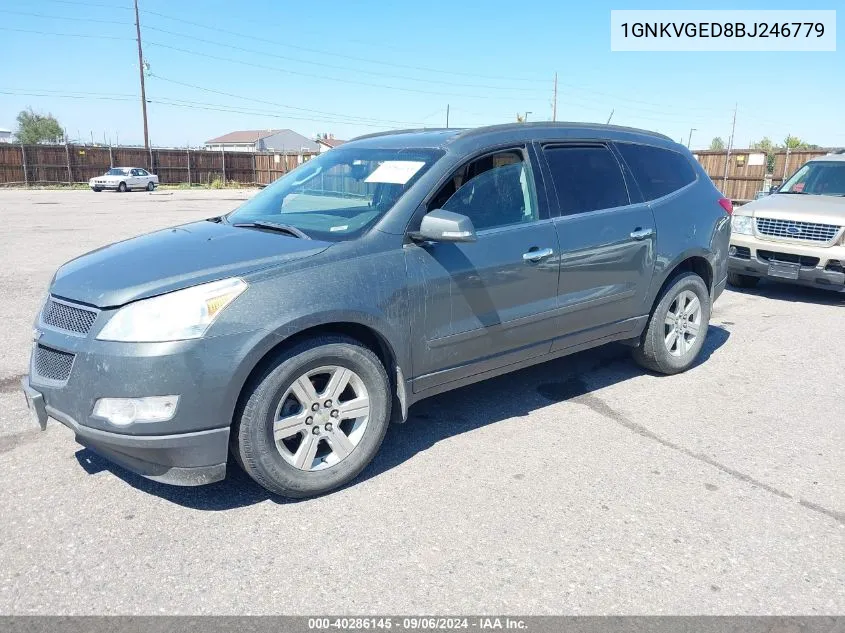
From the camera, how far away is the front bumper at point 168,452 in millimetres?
3004

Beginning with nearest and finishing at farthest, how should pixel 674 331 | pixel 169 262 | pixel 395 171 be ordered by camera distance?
pixel 169 262 → pixel 395 171 → pixel 674 331

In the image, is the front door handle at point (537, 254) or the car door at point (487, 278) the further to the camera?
the front door handle at point (537, 254)

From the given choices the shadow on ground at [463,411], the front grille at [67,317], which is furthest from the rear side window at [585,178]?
the front grille at [67,317]

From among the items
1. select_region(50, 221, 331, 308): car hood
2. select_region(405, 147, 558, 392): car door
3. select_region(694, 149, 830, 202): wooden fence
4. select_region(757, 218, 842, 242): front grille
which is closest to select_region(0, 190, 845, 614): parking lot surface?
select_region(405, 147, 558, 392): car door

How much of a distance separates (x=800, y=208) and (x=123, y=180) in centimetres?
3405

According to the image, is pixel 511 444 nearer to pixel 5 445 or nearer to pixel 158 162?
pixel 5 445

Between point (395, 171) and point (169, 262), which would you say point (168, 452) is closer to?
point (169, 262)

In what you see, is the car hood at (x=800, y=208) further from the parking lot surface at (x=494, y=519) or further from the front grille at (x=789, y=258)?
the parking lot surface at (x=494, y=519)

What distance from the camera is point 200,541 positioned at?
304 centimetres

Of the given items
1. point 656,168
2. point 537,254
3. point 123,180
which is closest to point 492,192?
point 537,254

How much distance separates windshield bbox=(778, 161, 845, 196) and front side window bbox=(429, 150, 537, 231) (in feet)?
21.1

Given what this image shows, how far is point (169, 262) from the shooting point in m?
3.33

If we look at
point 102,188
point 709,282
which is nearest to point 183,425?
point 709,282

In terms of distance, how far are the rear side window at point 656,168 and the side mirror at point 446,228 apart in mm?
2004
